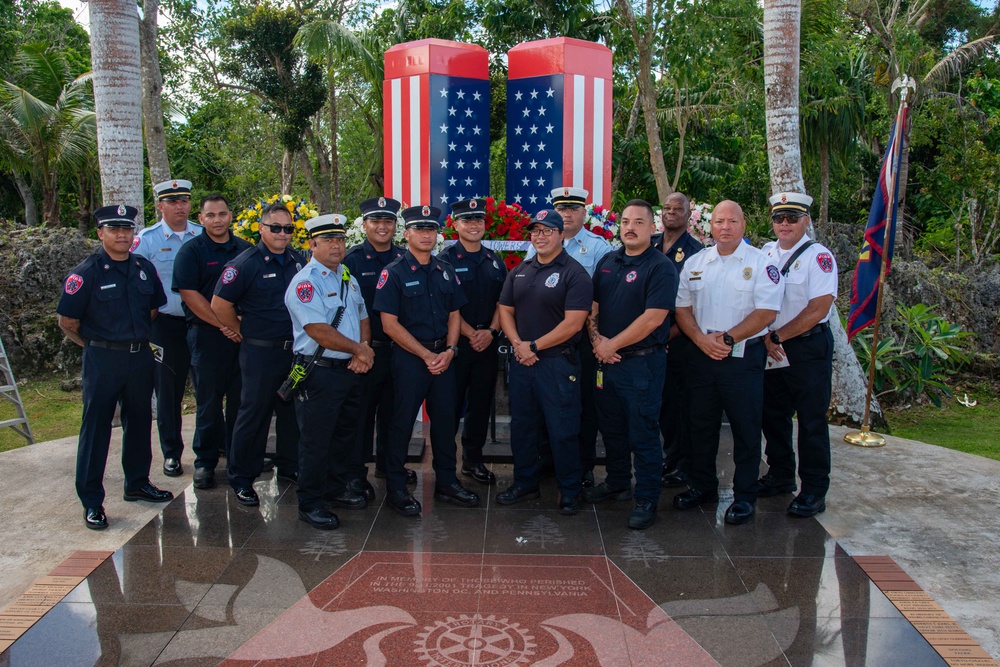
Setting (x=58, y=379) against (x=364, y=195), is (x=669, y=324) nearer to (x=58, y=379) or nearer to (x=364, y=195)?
(x=58, y=379)

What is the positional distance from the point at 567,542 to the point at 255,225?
3157 mm

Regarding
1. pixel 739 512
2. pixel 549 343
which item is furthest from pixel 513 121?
pixel 739 512

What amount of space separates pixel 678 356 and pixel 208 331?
3.02 metres

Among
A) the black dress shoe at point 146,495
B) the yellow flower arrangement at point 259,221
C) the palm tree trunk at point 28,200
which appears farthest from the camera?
the palm tree trunk at point 28,200

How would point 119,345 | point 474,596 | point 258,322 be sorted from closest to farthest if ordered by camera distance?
point 474,596 → point 119,345 → point 258,322

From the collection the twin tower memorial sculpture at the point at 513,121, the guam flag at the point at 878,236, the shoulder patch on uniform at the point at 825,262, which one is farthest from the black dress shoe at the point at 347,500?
the guam flag at the point at 878,236

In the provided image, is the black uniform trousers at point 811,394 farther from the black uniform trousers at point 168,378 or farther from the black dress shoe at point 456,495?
the black uniform trousers at point 168,378

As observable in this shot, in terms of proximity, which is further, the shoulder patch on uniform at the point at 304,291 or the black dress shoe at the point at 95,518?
the black dress shoe at the point at 95,518

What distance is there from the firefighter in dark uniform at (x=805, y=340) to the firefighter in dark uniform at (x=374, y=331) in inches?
90.3

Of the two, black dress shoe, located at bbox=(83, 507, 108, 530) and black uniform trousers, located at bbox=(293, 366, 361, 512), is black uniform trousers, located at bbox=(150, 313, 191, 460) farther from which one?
black uniform trousers, located at bbox=(293, 366, 361, 512)

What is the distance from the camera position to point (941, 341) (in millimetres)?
8172

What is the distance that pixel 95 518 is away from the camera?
4.53m

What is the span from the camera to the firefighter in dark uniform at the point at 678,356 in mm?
5188

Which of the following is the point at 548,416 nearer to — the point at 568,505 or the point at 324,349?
the point at 568,505
